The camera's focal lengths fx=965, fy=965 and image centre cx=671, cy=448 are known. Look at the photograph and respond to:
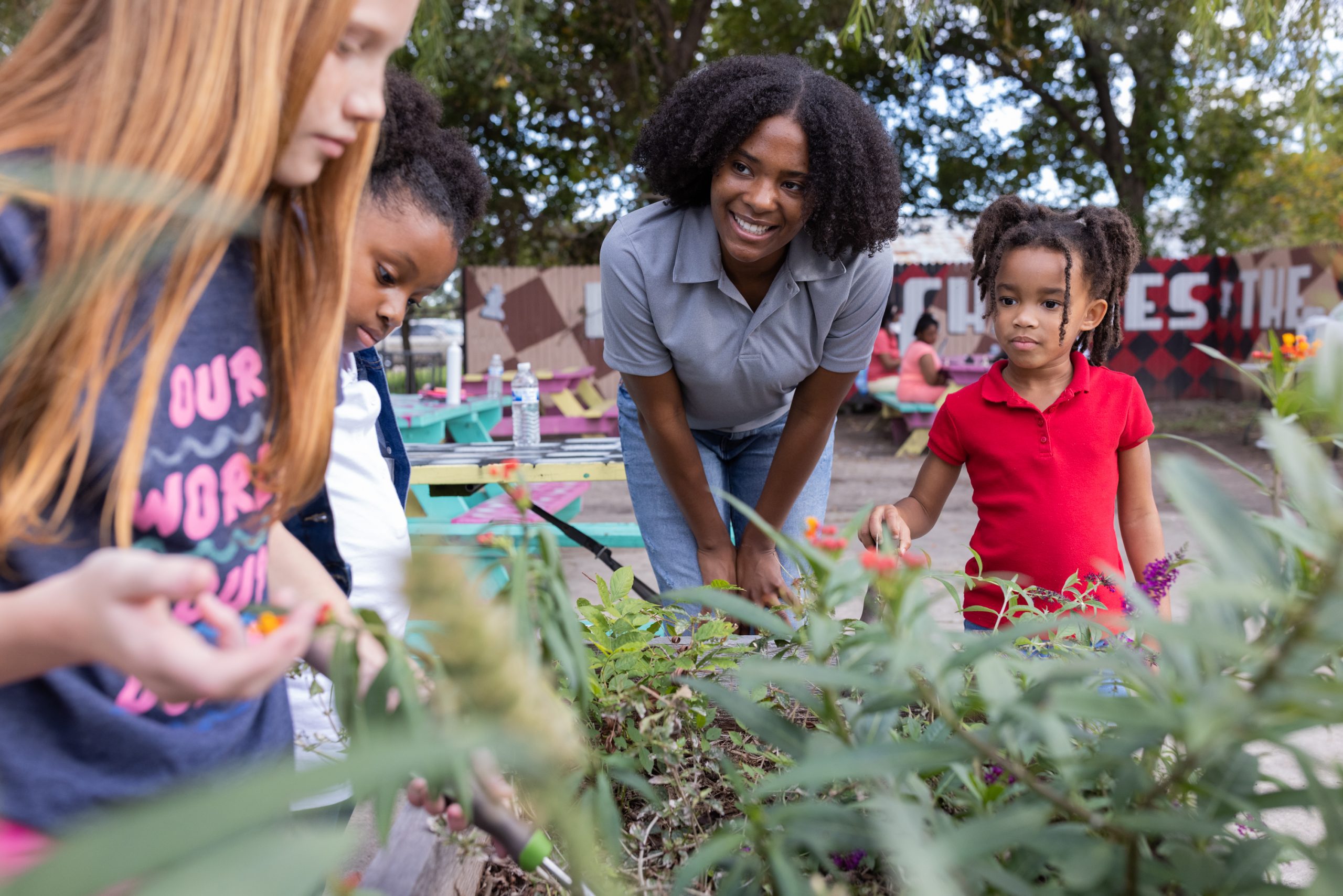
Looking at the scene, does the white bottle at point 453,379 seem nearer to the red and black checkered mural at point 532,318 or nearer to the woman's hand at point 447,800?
the woman's hand at point 447,800

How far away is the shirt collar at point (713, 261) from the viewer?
82.4 inches

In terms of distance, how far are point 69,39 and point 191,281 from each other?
0.20 meters

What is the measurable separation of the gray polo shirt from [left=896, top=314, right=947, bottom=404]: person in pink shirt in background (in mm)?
6524

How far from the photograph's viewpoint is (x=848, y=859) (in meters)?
0.84

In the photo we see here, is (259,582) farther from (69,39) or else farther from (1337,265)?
(1337,265)

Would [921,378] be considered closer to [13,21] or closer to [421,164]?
[13,21]

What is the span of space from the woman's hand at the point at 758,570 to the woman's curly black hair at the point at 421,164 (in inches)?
37.9

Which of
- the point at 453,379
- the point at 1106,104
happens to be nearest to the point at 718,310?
the point at 453,379

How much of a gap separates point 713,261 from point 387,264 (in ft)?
2.42

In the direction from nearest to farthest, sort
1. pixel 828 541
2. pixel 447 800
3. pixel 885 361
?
pixel 828 541
pixel 447 800
pixel 885 361

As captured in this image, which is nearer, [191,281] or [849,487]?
[191,281]

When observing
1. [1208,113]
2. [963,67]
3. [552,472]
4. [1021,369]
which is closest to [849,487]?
[552,472]

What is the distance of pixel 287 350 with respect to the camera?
900 mm

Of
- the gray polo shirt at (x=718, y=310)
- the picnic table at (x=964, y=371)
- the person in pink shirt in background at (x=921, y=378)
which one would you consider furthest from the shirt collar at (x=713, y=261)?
the picnic table at (x=964, y=371)
